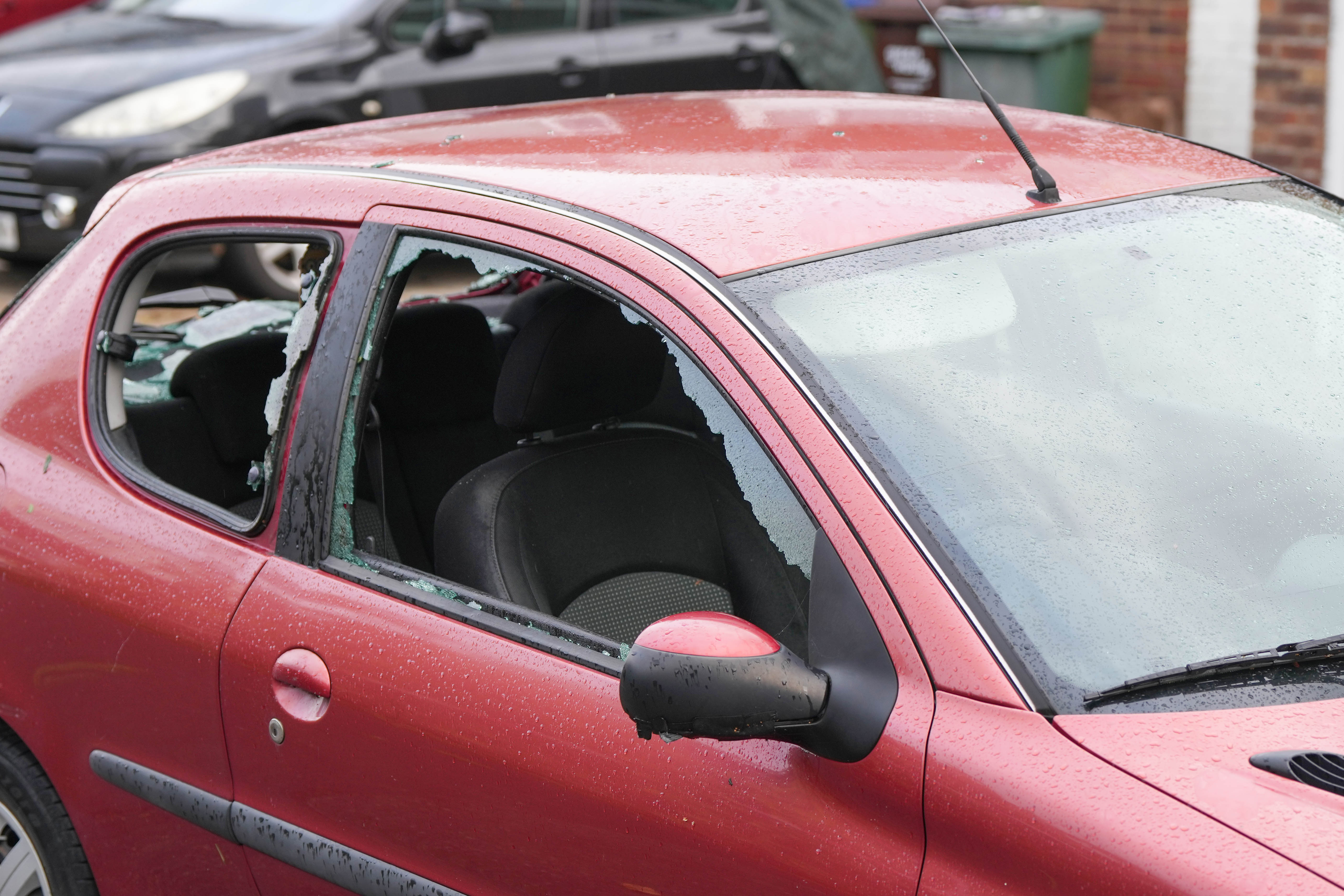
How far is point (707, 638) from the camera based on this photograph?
63.0 inches

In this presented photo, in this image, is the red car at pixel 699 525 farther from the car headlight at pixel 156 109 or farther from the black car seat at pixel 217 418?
the car headlight at pixel 156 109

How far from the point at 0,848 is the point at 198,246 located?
3.63ft

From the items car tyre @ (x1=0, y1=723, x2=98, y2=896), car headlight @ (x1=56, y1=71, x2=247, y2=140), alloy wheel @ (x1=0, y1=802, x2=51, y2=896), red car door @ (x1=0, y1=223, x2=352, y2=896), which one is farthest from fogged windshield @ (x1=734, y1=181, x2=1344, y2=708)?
car headlight @ (x1=56, y1=71, x2=247, y2=140)

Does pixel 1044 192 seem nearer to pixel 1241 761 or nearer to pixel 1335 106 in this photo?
pixel 1241 761

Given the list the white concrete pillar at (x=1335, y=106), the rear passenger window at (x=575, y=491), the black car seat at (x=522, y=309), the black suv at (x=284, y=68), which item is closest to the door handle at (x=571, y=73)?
the black suv at (x=284, y=68)

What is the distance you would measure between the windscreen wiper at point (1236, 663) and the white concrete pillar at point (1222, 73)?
6399mm

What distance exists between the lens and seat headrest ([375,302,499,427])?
280 centimetres

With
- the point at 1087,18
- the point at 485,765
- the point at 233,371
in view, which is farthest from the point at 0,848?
the point at 1087,18

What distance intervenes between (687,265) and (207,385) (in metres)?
1.32

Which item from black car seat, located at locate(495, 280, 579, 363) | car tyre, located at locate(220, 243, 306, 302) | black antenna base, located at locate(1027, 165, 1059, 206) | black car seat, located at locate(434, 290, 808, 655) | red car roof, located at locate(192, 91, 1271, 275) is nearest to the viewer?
red car roof, located at locate(192, 91, 1271, 275)

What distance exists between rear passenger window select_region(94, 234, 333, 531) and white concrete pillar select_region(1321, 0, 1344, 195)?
17.6ft

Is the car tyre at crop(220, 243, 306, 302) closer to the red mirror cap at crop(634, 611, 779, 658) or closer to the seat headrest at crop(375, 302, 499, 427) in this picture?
the seat headrest at crop(375, 302, 499, 427)

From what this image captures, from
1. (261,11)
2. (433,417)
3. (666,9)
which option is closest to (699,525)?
(433,417)

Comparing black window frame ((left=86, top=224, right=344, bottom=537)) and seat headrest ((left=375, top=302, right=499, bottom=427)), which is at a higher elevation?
black window frame ((left=86, top=224, right=344, bottom=537))
